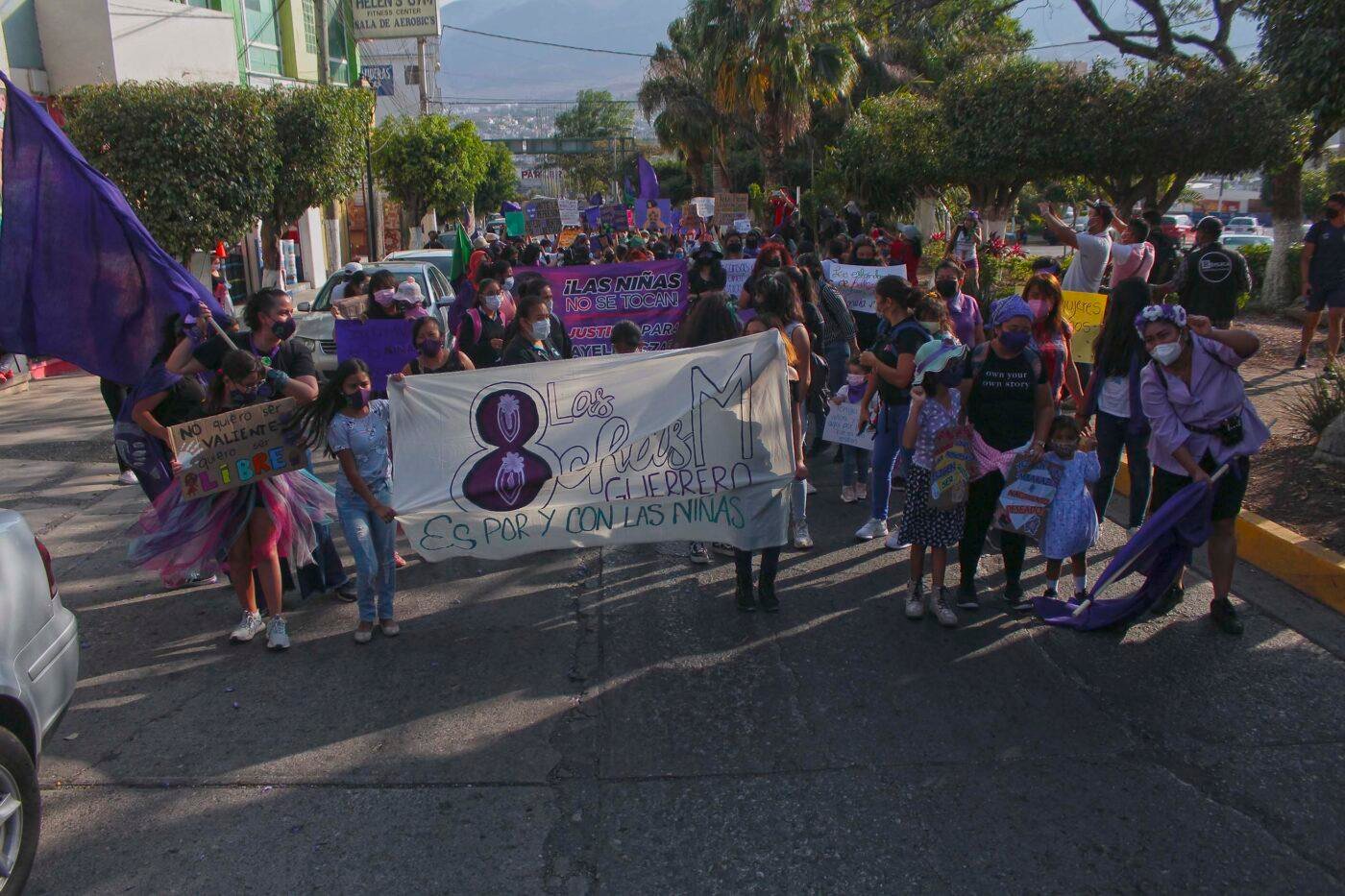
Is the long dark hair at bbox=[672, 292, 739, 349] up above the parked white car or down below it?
above

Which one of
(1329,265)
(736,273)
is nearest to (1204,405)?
(1329,265)

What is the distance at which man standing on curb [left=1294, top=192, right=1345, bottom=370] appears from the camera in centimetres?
1038

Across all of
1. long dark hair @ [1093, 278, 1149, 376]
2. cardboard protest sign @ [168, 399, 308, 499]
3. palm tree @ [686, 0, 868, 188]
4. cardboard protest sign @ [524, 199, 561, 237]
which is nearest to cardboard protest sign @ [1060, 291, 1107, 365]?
long dark hair @ [1093, 278, 1149, 376]

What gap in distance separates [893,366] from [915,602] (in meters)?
1.41

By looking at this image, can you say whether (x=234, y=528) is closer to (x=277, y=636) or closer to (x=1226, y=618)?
(x=277, y=636)

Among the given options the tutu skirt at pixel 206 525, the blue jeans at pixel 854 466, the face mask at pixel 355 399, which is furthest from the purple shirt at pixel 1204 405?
the tutu skirt at pixel 206 525

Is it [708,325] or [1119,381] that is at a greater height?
[708,325]

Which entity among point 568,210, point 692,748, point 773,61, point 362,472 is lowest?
point 692,748

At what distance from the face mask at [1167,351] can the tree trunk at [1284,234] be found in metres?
12.3

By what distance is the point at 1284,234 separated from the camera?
15.6 m

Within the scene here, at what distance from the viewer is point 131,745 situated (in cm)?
464

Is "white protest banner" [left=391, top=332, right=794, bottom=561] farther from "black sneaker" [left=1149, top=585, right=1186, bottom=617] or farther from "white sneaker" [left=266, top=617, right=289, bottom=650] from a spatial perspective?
"black sneaker" [left=1149, top=585, right=1186, bottom=617]

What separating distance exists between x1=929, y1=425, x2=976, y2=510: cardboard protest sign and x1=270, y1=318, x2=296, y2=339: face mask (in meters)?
4.10

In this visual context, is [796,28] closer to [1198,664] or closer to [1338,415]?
[1338,415]
